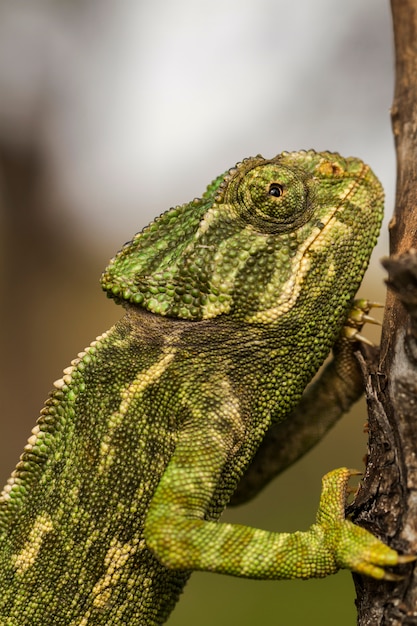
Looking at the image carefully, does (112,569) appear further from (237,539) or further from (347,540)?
(347,540)

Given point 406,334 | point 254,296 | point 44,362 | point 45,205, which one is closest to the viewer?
point 406,334

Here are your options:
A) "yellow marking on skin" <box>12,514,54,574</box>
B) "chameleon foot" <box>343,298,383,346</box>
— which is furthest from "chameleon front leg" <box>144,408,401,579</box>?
"chameleon foot" <box>343,298,383,346</box>

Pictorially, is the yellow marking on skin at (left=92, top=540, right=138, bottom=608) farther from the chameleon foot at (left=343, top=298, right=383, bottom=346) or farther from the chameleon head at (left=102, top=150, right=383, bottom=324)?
the chameleon foot at (left=343, top=298, right=383, bottom=346)

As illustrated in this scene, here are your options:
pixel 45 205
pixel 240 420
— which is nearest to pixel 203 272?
pixel 240 420

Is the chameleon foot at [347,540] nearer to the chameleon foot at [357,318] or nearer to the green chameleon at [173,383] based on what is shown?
the green chameleon at [173,383]

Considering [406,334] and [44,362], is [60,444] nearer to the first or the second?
[406,334]

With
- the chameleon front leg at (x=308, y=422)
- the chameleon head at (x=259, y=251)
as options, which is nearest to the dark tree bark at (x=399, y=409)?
the chameleon head at (x=259, y=251)
